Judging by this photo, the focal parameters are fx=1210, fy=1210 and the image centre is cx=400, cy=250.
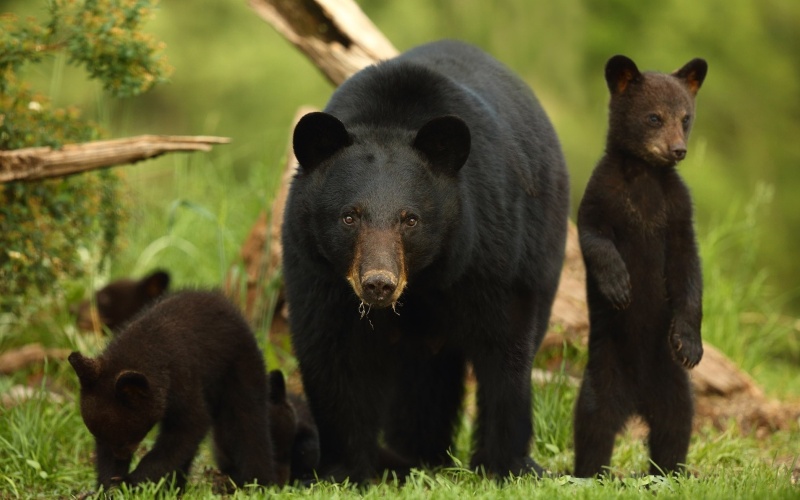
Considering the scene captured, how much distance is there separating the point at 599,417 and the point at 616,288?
0.59 metres

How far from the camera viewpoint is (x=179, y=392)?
5.14 m

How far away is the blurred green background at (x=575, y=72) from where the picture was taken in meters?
13.8

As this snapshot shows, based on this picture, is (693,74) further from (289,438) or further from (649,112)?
(289,438)

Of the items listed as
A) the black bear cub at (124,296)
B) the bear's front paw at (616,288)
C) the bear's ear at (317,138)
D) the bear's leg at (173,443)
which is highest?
the bear's ear at (317,138)

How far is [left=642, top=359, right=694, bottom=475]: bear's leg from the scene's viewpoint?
5309mm

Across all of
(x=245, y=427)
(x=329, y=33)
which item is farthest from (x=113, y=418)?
(x=329, y=33)

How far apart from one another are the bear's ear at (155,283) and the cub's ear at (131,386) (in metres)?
3.96

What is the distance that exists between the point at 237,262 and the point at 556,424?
8.80ft

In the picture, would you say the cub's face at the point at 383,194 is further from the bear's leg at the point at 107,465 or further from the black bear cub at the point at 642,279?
the bear's leg at the point at 107,465

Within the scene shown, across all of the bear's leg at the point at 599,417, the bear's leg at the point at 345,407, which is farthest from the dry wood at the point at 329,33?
the bear's leg at the point at 599,417

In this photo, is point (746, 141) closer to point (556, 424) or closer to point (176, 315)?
point (556, 424)

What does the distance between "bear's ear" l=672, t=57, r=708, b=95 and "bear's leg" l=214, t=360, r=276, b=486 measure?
2.35 metres

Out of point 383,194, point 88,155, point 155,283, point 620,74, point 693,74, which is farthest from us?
point 155,283

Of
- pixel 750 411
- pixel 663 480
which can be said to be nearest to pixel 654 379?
pixel 663 480
